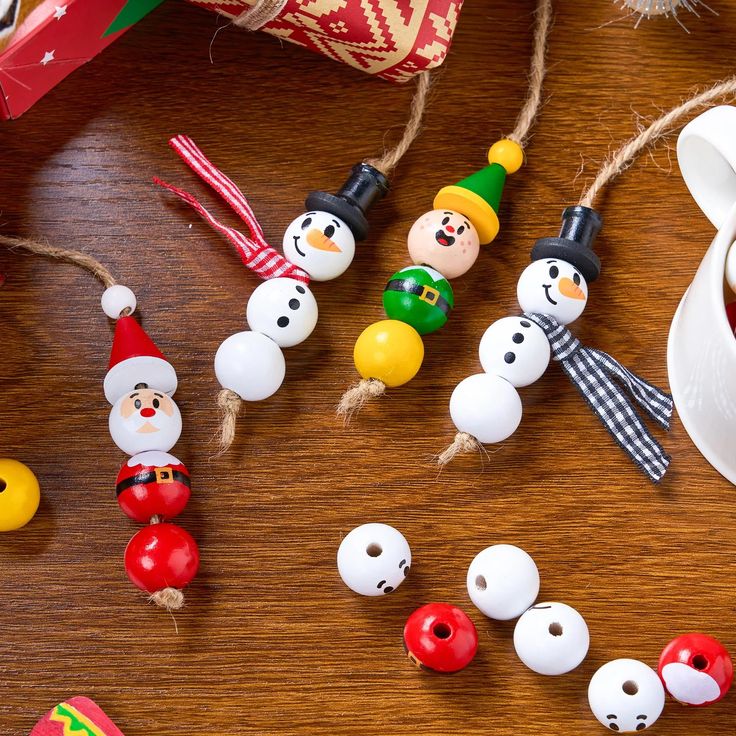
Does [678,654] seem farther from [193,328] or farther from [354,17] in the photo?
[354,17]

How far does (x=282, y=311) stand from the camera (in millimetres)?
775

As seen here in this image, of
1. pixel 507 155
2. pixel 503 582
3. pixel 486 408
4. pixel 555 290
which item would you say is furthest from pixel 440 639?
pixel 507 155

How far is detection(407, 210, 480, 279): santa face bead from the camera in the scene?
80 centimetres

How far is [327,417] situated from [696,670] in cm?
31

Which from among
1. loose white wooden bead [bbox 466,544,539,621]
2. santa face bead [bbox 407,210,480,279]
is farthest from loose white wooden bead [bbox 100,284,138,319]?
loose white wooden bead [bbox 466,544,539,621]

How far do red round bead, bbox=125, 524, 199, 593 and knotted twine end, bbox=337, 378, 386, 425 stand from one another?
147 mm

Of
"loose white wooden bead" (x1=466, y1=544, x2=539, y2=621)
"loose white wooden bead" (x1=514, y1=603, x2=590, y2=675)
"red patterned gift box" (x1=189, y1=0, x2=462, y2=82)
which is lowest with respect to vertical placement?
"loose white wooden bead" (x1=514, y1=603, x2=590, y2=675)

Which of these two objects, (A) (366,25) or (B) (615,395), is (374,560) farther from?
(A) (366,25)

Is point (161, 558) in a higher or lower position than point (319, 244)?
lower

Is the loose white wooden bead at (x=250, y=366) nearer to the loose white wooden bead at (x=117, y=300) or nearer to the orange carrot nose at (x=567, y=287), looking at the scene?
the loose white wooden bead at (x=117, y=300)

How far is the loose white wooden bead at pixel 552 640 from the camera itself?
69 cm

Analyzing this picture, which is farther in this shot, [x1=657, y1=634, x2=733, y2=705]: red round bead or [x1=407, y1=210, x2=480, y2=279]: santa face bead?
[x1=407, y1=210, x2=480, y2=279]: santa face bead

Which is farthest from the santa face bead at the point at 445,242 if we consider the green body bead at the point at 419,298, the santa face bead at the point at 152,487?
the santa face bead at the point at 152,487

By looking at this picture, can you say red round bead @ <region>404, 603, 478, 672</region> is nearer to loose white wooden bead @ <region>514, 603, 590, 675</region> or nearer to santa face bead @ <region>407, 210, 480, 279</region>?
loose white wooden bead @ <region>514, 603, 590, 675</region>
